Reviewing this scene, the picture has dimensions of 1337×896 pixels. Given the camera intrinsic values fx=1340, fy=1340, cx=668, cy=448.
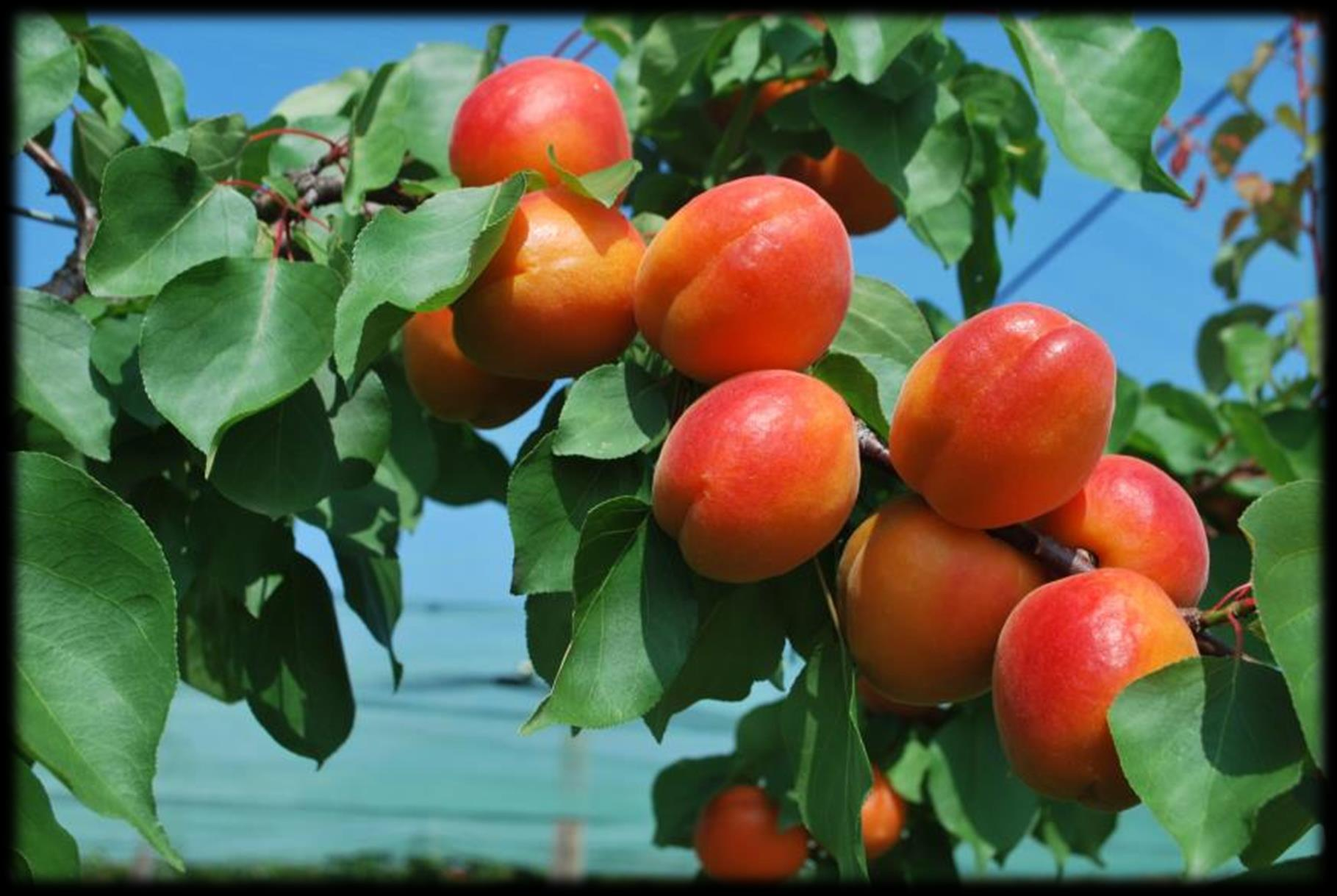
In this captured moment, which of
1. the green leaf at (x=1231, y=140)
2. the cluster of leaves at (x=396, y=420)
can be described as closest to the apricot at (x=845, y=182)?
the cluster of leaves at (x=396, y=420)

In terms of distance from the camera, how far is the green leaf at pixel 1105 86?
0.62 meters

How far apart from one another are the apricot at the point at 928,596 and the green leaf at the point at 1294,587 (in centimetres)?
9

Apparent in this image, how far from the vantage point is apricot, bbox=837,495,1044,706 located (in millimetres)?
504

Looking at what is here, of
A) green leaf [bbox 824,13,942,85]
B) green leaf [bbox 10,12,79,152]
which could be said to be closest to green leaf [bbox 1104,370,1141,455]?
green leaf [bbox 824,13,942,85]

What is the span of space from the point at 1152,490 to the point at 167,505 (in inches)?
19.1

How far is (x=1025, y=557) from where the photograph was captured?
0.52 meters

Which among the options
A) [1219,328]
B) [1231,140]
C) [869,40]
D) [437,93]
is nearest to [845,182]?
[869,40]

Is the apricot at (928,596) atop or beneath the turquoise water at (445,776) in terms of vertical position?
atop

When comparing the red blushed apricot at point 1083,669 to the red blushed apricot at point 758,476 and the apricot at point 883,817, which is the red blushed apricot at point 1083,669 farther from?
the apricot at point 883,817

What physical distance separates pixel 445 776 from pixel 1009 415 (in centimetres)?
554

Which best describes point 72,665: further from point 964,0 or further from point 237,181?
point 964,0

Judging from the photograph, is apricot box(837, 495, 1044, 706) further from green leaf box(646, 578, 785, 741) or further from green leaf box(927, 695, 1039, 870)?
green leaf box(927, 695, 1039, 870)

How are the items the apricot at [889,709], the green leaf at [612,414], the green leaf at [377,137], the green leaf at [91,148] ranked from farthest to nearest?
1. the apricot at [889,709]
2. the green leaf at [91,148]
3. the green leaf at [377,137]
4. the green leaf at [612,414]

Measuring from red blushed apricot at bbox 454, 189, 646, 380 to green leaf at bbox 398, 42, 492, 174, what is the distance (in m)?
0.27
